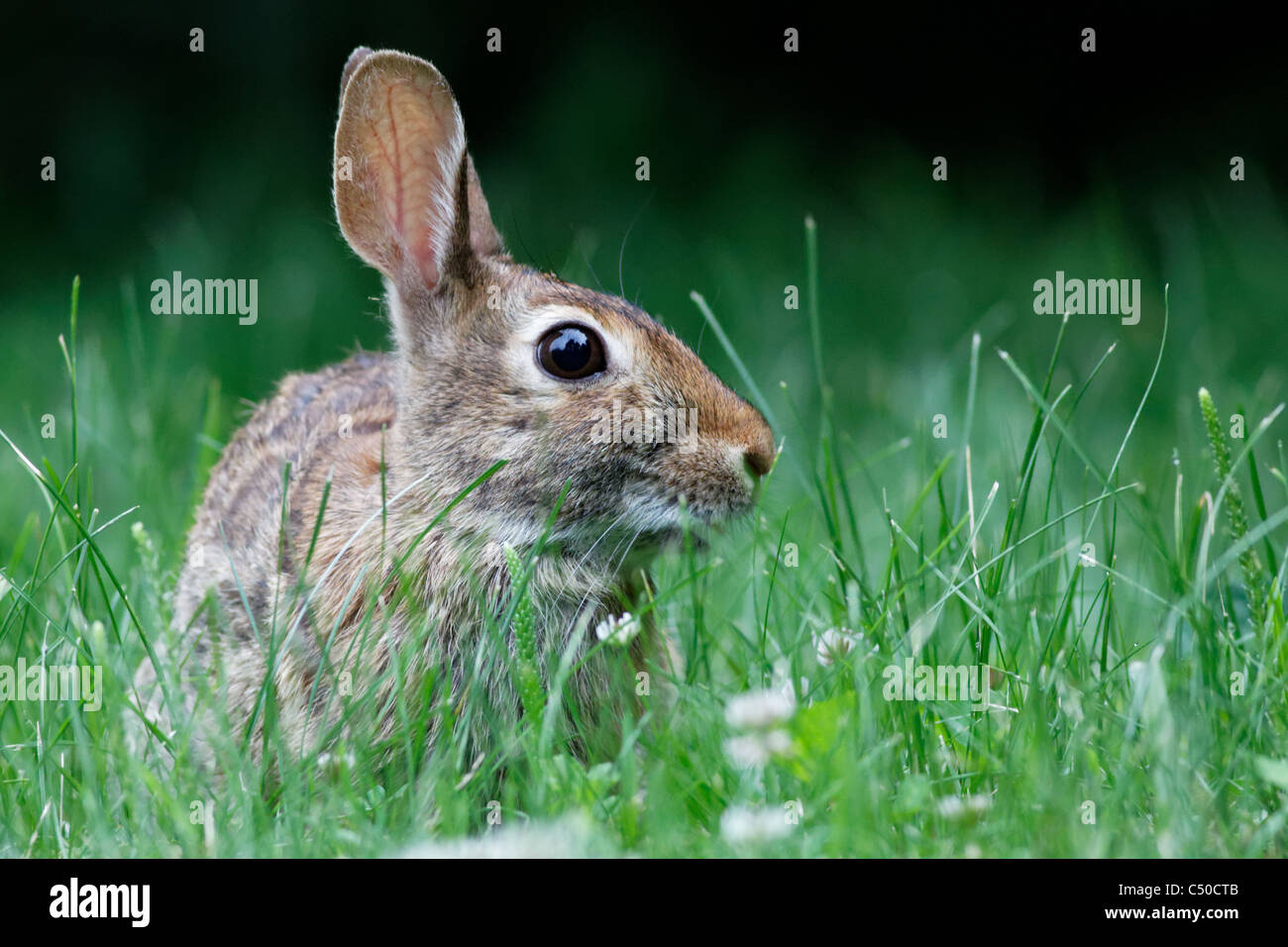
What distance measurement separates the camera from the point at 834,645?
310cm

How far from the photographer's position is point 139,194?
312 inches

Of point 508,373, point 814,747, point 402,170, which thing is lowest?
point 814,747

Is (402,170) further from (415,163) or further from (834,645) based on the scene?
(834,645)

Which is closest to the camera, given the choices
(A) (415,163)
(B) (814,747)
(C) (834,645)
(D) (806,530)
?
(B) (814,747)

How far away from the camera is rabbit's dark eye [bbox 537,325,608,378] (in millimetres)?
3244

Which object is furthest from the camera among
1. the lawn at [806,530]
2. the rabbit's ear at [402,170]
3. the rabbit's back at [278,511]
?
the rabbit's ear at [402,170]

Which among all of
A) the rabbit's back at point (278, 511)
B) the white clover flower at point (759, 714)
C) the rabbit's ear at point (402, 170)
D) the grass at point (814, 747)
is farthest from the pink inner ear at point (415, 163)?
the white clover flower at point (759, 714)

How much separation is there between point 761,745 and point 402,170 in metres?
1.86

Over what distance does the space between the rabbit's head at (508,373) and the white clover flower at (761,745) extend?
0.76 m

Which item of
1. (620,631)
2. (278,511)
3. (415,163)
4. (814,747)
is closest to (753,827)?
(814,747)

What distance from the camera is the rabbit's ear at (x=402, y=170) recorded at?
11.0 feet

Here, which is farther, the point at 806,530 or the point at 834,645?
the point at 806,530

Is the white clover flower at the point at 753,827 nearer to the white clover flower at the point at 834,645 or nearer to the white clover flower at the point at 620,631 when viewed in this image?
the white clover flower at the point at 620,631

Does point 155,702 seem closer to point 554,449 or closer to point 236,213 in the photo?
point 554,449
